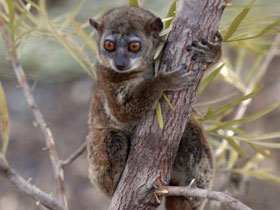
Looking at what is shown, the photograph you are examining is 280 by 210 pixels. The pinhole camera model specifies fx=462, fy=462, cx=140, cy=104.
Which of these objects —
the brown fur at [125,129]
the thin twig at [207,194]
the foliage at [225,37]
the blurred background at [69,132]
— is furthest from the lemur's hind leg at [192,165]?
the blurred background at [69,132]

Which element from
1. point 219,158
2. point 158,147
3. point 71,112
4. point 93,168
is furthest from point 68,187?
point 158,147

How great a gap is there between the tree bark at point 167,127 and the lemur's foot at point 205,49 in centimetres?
3

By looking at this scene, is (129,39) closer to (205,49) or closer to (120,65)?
(120,65)

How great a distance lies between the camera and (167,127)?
2500 millimetres

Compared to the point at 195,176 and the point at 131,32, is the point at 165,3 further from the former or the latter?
the point at 195,176

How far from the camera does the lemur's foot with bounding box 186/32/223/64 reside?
2.44m

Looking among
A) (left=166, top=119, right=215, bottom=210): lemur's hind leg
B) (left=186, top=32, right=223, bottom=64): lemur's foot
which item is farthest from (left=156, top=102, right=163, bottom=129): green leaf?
(left=166, top=119, right=215, bottom=210): lemur's hind leg

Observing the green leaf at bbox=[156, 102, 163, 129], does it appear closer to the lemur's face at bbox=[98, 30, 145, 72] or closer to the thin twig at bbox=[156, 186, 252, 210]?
the thin twig at bbox=[156, 186, 252, 210]

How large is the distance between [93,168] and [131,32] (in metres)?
1.00

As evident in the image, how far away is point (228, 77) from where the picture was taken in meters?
4.20

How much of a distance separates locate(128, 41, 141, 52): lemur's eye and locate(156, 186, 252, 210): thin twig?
3.45 ft

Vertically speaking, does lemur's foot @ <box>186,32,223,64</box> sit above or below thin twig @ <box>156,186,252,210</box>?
above

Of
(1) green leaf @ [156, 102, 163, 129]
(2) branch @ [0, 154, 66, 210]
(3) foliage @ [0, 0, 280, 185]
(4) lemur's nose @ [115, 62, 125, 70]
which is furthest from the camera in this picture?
(4) lemur's nose @ [115, 62, 125, 70]

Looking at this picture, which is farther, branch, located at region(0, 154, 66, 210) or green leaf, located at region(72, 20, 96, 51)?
green leaf, located at region(72, 20, 96, 51)
